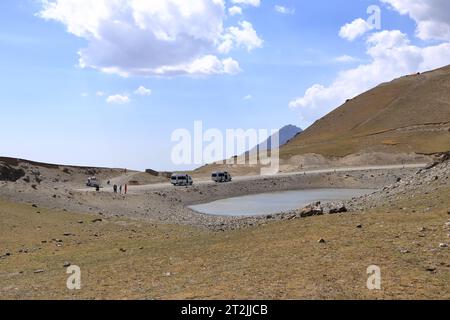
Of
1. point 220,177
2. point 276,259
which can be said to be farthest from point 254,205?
point 276,259

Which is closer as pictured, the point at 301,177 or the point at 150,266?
the point at 150,266

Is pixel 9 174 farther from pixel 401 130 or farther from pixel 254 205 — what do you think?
pixel 401 130

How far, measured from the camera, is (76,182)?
333 ft

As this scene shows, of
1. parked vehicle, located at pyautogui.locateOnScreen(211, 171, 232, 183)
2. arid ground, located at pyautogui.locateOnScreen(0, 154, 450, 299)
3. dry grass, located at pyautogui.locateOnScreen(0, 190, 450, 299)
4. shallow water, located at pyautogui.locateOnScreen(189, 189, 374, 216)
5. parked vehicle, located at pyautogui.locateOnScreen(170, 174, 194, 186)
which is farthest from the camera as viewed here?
parked vehicle, located at pyautogui.locateOnScreen(211, 171, 232, 183)

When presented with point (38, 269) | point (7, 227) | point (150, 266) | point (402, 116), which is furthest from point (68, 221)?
point (402, 116)

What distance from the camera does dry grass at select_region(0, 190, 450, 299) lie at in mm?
12547

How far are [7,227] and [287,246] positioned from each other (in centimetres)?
2317

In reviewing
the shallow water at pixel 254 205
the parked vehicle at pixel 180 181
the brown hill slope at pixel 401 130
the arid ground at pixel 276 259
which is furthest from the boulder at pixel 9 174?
the brown hill slope at pixel 401 130

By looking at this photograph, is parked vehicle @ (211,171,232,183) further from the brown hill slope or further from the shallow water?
the brown hill slope

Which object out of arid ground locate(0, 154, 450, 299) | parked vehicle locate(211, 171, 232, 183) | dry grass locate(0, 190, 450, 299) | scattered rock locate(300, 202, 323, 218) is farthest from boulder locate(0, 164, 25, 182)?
scattered rock locate(300, 202, 323, 218)

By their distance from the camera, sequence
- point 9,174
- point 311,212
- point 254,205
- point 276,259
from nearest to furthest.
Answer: point 276,259
point 311,212
point 254,205
point 9,174

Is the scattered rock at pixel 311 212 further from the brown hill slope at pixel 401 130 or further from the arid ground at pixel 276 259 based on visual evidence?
the brown hill slope at pixel 401 130

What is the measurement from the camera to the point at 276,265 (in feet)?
50.1
